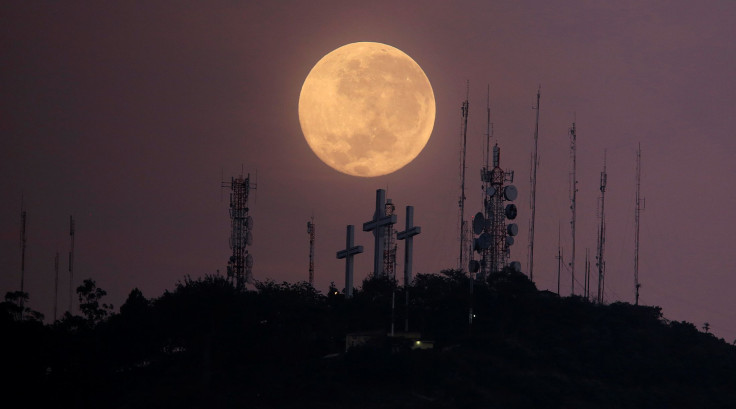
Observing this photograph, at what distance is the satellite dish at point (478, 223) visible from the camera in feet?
362

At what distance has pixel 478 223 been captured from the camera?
11062 cm

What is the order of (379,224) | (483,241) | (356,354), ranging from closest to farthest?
(356,354) → (379,224) → (483,241)

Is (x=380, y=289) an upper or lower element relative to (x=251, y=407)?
upper

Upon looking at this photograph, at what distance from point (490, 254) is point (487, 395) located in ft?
85.3

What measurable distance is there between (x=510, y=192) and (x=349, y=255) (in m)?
17.2

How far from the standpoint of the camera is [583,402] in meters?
93.2

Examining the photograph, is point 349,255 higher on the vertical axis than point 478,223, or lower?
lower

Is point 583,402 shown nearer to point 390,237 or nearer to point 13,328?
point 390,237

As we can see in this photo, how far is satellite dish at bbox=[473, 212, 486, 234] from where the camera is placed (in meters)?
110

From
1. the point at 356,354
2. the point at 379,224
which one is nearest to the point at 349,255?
the point at 379,224

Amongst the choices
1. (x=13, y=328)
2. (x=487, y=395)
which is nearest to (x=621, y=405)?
(x=487, y=395)

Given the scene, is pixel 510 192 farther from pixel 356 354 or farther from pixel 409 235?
pixel 356 354

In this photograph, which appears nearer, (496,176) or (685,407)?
(685,407)

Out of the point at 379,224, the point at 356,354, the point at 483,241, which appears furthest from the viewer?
the point at 483,241
